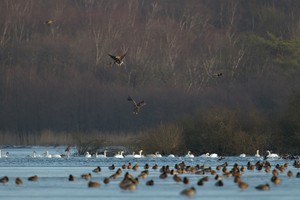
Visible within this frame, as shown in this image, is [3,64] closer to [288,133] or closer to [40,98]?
[40,98]

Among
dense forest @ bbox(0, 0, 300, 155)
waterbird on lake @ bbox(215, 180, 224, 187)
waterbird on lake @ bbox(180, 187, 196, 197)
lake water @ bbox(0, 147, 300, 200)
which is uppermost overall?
dense forest @ bbox(0, 0, 300, 155)

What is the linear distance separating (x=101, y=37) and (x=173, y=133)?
3027cm

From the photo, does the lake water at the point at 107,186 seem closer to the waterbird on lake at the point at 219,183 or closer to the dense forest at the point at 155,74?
the waterbird on lake at the point at 219,183

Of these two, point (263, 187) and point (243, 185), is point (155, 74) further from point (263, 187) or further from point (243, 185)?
point (263, 187)

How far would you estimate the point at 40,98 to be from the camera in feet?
224

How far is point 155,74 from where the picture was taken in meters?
75.6

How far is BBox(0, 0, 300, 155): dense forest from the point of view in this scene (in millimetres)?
52594

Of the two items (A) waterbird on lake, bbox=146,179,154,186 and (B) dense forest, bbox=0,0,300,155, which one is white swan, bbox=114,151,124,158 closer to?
(B) dense forest, bbox=0,0,300,155

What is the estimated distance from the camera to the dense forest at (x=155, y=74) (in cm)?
5259

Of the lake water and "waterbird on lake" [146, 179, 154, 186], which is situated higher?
"waterbird on lake" [146, 179, 154, 186]

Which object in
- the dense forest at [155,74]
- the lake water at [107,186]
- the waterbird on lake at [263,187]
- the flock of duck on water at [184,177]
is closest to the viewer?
the lake water at [107,186]

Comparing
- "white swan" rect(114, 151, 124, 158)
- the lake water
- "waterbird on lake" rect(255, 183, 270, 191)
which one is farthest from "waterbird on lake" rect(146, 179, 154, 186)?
"white swan" rect(114, 151, 124, 158)

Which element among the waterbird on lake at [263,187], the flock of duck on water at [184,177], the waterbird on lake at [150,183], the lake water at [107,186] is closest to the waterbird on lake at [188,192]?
the flock of duck on water at [184,177]

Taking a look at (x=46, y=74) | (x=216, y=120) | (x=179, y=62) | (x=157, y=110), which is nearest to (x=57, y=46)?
(x=46, y=74)
